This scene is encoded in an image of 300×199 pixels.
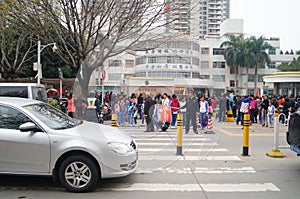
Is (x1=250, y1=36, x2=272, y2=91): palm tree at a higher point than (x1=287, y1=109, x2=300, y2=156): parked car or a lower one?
higher

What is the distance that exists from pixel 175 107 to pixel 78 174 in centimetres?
821

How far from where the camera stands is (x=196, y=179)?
638 centimetres

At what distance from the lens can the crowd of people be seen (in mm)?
10120

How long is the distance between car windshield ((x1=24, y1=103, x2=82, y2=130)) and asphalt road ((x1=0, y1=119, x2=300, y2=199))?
1.09 m

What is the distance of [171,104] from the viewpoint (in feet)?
43.0

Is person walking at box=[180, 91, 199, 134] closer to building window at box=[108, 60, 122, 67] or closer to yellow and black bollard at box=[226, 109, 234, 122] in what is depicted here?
building window at box=[108, 60, 122, 67]

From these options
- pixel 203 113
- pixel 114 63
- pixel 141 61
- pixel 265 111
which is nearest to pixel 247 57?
pixel 265 111

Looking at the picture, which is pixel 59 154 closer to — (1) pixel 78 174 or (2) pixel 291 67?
(1) pixel 78 174

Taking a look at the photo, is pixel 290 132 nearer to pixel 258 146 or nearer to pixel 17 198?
pixel 258 146

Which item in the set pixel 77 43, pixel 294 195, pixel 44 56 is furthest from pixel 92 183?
pixel 44 56

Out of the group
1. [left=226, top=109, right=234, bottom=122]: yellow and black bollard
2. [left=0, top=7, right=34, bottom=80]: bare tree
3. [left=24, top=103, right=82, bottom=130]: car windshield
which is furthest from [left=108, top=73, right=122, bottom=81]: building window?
[left=0, top=7, right=34, bottom=80]: bare tree

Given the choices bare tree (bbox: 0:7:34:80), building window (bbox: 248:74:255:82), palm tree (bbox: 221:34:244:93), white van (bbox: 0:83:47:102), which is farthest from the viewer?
building window (bbox: 248:74:255:82)

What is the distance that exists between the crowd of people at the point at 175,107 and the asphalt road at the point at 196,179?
1.98 meters

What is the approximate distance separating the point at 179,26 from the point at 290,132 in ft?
30.4
